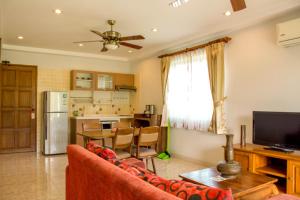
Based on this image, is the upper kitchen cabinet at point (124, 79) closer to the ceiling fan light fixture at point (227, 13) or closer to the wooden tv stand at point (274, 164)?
the ceiling fan light fixture at point (227, 13)

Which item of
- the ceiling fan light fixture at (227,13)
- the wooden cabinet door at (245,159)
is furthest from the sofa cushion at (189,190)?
the ceiling fan light fixture at (227,13)

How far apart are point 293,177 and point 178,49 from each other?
3.63 metres

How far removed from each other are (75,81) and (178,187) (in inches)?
228

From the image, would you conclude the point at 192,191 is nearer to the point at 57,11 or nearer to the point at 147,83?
the point at 57,11

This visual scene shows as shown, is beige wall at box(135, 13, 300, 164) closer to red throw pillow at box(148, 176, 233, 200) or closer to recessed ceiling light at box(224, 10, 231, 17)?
recessed ceiling light at box(224, 10, 231, 17)

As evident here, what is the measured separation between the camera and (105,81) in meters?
7.03

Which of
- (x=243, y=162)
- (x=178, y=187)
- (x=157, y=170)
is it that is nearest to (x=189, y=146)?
(x=157, y=170)

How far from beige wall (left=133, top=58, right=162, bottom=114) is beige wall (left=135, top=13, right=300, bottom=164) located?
74.4 inches

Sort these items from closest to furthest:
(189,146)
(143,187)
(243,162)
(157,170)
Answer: (143,187), (243,162), (157,170), (189,146)

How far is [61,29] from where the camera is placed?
4.58 meters

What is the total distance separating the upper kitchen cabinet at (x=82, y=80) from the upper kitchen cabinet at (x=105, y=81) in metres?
0.17

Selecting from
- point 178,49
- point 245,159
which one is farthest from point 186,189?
point 178,49

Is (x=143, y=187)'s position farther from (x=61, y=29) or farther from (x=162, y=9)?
(x=61, y=29)

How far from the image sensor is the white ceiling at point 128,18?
343 cm
